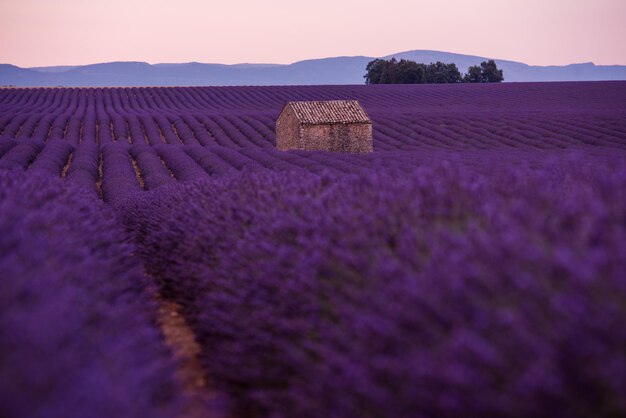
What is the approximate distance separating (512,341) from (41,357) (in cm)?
142

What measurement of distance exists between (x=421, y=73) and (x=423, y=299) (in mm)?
73287

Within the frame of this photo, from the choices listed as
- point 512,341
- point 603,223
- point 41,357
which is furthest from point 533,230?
point 41,357

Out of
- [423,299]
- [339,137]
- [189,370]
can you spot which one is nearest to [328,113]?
[339,137]

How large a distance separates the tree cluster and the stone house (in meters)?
45.5

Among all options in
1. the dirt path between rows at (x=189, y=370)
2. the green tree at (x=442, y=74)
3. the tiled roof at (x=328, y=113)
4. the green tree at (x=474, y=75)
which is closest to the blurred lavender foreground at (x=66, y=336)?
the dirt path between rows at (x=189, y=370)

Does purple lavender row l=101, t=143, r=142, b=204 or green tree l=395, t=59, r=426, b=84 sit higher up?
green tree l=395, t=59, r=426, b=84

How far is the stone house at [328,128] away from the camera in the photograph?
27.8 meters

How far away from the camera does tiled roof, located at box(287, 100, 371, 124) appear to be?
27922 mm

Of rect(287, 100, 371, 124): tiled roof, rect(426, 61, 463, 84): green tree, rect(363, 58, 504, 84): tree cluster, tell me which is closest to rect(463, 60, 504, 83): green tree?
rect(363, 58, 504, 84): tree cluster

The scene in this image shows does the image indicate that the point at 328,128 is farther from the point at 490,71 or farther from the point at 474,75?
the point at 474,75

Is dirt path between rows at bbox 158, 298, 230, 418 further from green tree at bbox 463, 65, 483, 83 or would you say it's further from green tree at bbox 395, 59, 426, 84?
green tree at bbox 463, 65, 483, 83

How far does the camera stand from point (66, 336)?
7.97ft

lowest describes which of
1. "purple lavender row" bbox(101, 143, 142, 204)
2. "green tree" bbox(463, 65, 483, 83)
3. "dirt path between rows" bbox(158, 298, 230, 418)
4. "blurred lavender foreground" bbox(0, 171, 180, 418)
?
"purple lavender row" bbox(101, 143, 142, 204)

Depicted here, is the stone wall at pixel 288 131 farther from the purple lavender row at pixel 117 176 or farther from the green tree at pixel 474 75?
the green tree at pixel 474 75
